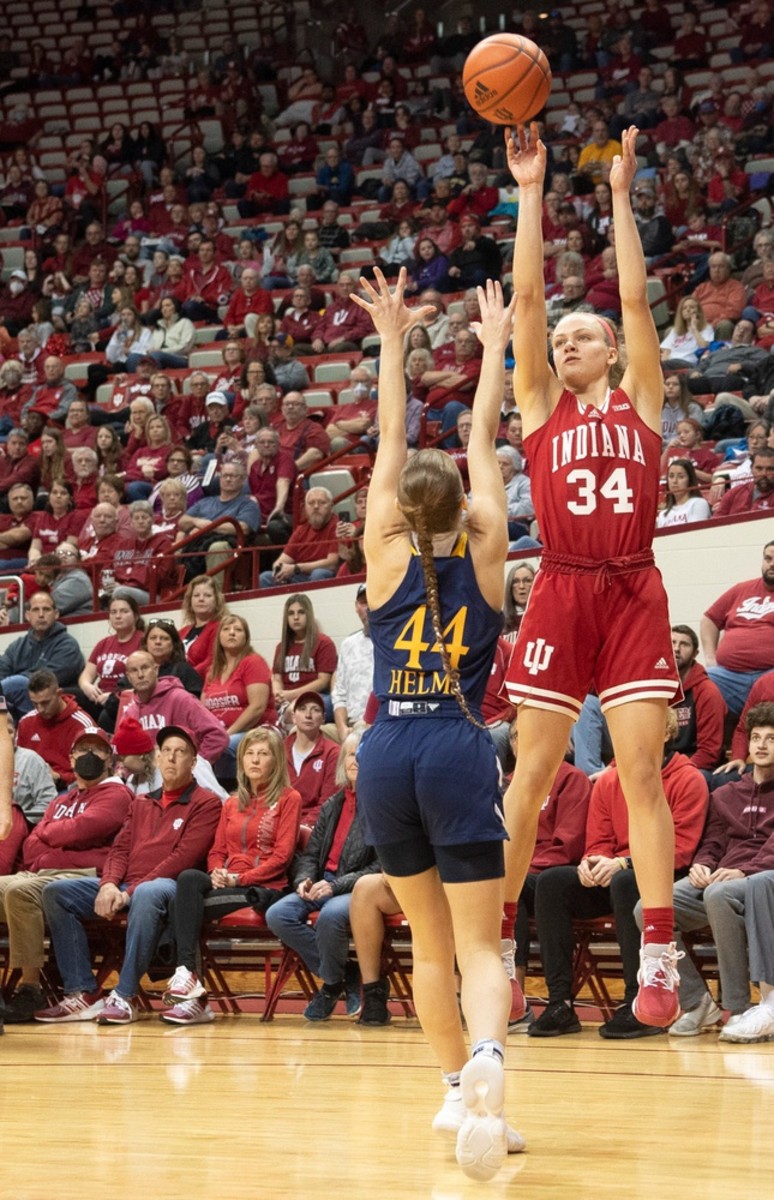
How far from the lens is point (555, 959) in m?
7.74

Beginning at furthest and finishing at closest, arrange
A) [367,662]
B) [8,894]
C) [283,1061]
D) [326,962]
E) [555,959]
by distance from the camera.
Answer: [367,662], [8,894], [326,962], [555,959], [283,1061]

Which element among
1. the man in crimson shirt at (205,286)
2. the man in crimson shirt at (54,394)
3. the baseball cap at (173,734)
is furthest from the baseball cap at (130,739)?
the man in crimson shirt at (205,286)

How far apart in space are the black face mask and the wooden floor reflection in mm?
1772

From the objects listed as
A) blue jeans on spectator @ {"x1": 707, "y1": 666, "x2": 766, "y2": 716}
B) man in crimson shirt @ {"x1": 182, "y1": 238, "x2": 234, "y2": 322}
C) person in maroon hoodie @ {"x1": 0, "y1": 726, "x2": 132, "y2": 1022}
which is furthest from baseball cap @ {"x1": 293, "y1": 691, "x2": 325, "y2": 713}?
man in crimson shirt @ {"x1": 182, "y1": 238, "x2": 234, "y2": 322}

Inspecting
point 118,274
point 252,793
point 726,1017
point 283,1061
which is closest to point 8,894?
point 252,793

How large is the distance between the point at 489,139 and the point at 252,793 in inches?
470

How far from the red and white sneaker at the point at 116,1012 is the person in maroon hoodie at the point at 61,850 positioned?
430mm

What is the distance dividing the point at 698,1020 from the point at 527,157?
4.19 metres

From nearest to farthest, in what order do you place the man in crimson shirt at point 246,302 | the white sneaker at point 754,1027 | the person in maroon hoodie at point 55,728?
1. the white sneaker at point 754,1027
2. the person in maroon hoodie at point 55,728
3. the man in crimson shirt at point 246,302

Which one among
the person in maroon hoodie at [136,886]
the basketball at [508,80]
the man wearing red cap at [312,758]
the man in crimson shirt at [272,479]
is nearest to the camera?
the basketball at [508,80]

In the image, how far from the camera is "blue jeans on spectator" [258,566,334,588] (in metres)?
12.7

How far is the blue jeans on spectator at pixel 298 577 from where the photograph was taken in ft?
41.6

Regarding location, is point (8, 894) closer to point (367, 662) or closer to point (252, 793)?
point (252, 793)

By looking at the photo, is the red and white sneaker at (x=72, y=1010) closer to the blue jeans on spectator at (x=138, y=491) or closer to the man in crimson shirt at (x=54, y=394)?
the blue jeans on spectator at (x=138, y=491)
